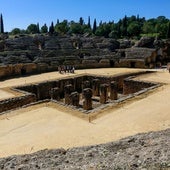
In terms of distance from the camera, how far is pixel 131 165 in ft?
17.7

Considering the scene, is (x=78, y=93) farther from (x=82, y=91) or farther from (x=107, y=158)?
(x=107, y=158)

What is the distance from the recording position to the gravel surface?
5.46m

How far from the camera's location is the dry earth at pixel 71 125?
11539 millimetres

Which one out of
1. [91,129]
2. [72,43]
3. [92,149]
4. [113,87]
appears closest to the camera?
[92,149]

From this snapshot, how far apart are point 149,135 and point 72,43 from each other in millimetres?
34337

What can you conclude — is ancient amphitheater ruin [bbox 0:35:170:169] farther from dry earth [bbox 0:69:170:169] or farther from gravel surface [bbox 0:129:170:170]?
gravel surface [bbox 0:129:170:170]

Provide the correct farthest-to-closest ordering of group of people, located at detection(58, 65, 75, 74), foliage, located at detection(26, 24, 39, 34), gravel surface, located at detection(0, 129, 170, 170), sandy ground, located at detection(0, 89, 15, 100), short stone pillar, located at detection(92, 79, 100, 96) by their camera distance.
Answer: foliage, located at detection(26, 24, 39, 34), group of people, located at detection(58, 65, 75, 74), short stone pillar, located at detection(92, 79, 100, 96), sandy ground, located at detection(0, 89, 15, 100), gravel surface, located at detection(0, 129, 170, 170)

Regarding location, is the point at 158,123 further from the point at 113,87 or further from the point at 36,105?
the point at 113,87

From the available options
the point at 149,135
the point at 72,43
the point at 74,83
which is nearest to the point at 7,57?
the point at 74,83

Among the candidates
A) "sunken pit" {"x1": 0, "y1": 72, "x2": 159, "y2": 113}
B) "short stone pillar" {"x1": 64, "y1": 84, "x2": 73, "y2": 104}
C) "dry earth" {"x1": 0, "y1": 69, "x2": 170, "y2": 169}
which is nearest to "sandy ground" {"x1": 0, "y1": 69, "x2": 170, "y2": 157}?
"dry earth" {"x1": 0, "y1": 69, "x2": 170, "y2": 169}

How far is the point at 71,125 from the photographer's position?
13.8 metres

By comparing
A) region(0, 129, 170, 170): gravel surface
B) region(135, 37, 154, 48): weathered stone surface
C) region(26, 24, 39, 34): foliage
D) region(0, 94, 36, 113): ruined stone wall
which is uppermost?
region(26, 24, 39, 34): foliage

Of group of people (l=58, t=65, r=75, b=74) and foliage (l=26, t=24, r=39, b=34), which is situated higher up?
foliage (l=26, t=24, r=39, b=34)

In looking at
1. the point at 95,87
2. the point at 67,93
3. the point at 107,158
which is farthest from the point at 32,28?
the point at 107,158
